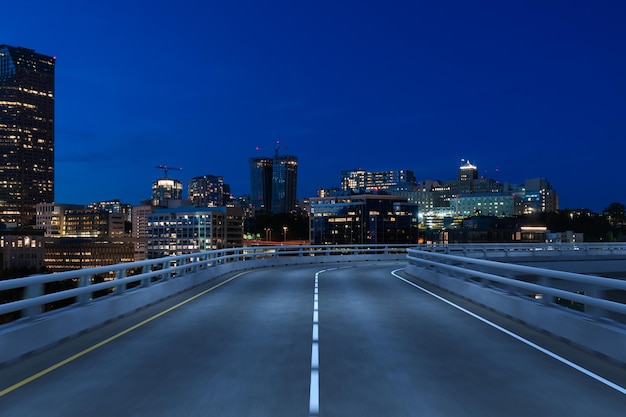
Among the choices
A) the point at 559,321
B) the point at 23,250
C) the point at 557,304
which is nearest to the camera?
the point at 559,321

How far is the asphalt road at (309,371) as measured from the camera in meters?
6.61

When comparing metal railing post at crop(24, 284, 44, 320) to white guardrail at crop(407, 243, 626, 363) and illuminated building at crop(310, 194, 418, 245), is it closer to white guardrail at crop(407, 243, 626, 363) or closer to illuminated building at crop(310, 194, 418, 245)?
white guardrail at crop(407, 243, 626, 363)

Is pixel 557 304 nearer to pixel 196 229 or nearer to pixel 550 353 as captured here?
pixel 550 353

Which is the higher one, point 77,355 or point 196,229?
point 196,229

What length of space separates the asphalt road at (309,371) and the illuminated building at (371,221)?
527ft

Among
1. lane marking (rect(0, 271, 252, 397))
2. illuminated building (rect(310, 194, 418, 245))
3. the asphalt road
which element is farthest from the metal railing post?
illuminated building (rect(310, 194, 418, 245))

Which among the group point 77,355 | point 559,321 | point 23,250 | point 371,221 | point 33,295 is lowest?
point 23,250

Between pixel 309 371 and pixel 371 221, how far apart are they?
167923 mm

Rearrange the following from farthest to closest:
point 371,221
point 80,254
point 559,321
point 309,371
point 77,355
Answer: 1. point 371,221
2. point 80,254
3. point 559,321
4. point 77,355
5. point 309,371

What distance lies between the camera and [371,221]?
175 m

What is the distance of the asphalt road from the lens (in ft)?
21.7

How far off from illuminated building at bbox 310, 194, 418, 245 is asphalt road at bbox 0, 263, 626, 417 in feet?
527

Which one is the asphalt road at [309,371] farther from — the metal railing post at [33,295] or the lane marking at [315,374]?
the metal railing post at [33,295]

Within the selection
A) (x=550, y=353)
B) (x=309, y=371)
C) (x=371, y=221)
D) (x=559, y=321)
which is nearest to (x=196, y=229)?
(x=371, y=221)
